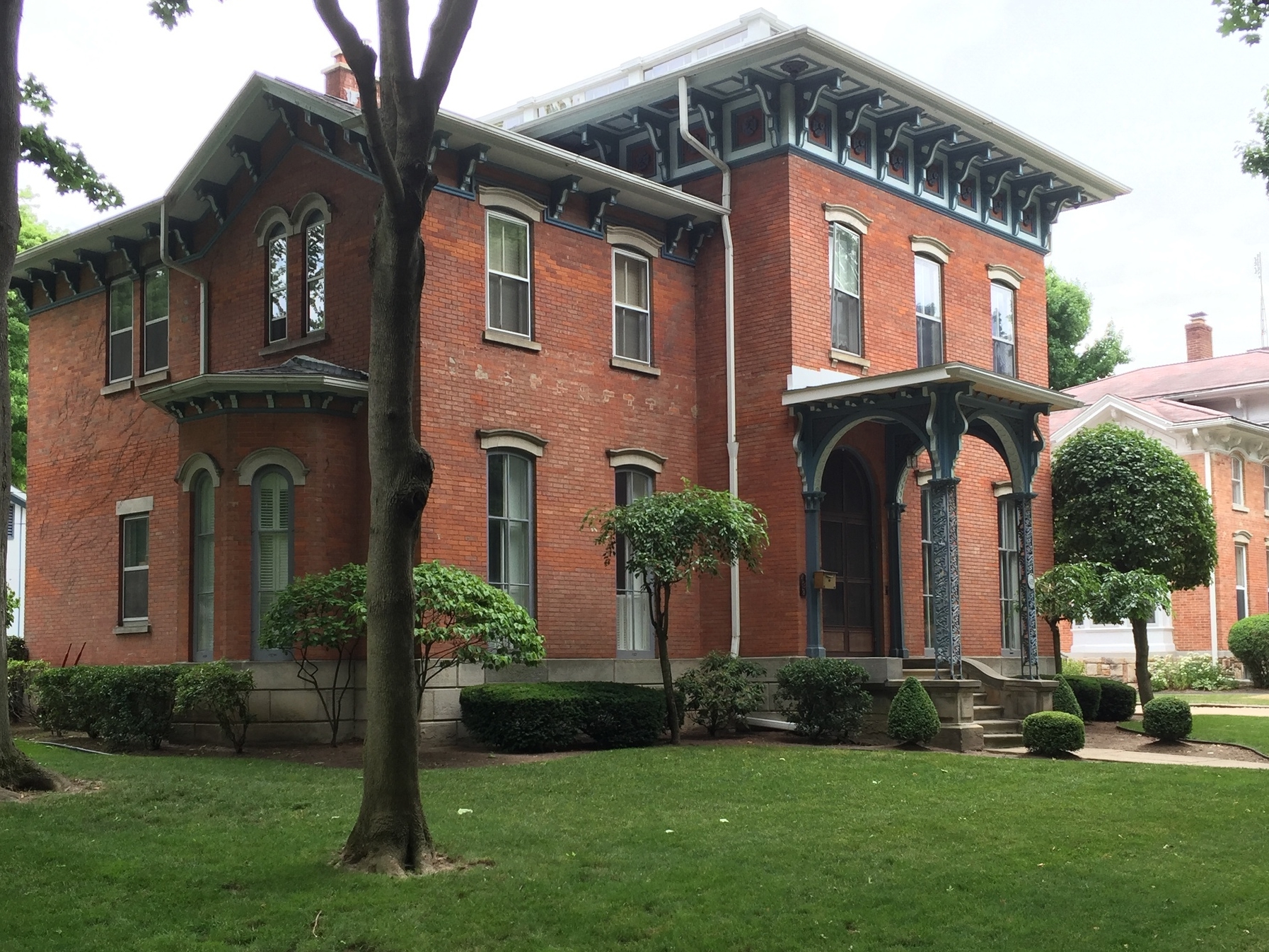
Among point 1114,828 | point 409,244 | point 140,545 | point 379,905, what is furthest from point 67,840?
point 140,545

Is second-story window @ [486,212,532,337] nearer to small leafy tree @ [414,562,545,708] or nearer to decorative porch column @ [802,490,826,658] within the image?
small leafy tree @ [414,562,545,708]

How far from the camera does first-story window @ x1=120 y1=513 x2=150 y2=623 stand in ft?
65.1

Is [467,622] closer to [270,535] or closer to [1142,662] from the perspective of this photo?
[270,535]

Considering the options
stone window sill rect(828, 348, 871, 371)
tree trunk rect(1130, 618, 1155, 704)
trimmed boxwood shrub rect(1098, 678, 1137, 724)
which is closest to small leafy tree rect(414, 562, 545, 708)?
stone window sill rect(828, 348, 871, 371)

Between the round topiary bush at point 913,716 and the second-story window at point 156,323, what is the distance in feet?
39.2

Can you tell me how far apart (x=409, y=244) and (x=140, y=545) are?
12642 millimetres

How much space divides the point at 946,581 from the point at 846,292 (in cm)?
499

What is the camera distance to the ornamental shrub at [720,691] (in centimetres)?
1691

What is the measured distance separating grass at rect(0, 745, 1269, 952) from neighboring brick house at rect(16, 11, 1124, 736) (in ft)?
15.8

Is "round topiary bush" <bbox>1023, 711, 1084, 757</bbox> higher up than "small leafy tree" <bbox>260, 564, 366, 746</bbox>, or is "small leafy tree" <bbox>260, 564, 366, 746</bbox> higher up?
"small leafy tree" <bbox>260, 564, 366, 746</bbox>

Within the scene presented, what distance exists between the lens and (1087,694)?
20.5m

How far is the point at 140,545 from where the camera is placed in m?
20.1

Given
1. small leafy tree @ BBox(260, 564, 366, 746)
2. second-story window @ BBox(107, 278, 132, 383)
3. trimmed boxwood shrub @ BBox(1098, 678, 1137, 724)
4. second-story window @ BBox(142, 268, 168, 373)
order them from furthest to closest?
second-story window @ BBox(107, 278, 132, 383) < trimmed boxwood shrub @ BBox(1098, 678, 1137, 724) < second-story window @ BBox(142, 268, 168, 373) < small leafy tree @ BBox(260, 564, 366, 746)

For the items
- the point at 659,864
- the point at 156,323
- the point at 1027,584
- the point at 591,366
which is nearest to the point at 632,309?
the point at 591,366
